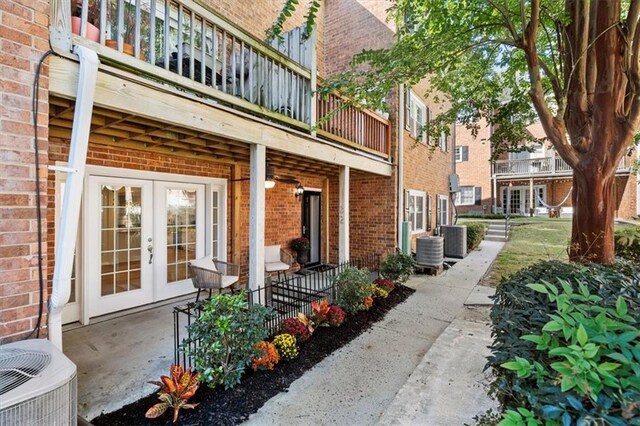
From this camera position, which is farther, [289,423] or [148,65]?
[148,65]

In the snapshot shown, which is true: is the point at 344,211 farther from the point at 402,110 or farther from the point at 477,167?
the point at 477,167

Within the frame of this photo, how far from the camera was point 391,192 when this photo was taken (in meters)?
7.90

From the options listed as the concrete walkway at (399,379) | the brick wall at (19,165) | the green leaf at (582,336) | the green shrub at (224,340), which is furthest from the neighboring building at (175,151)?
the green leaf at (582,336)

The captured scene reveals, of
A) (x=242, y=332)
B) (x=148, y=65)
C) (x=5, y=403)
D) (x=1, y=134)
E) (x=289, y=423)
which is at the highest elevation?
(x=148, y=65)

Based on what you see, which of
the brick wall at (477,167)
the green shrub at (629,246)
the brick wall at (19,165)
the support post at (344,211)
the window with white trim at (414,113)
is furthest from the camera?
the brick wall at (477,167)

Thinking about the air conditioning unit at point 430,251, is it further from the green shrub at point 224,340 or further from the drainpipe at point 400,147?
the green shrub at point 224,340

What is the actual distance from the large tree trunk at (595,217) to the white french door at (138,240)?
240 inches

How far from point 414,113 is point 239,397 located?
8.62m

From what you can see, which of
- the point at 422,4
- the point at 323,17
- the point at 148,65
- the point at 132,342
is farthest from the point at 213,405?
the point at 323,17

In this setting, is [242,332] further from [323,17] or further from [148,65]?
[323,17]

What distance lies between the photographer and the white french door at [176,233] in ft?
18.2

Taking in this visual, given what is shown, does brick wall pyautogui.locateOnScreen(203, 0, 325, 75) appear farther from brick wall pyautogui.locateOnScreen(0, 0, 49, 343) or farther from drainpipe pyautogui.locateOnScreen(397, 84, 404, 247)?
brick wall pyautogui.locateOnScreen(0, 0, 49, 343)

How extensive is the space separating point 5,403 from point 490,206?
2362 centimetres

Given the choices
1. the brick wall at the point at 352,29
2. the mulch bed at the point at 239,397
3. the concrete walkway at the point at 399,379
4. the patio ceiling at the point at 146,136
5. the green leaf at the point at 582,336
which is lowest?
the concrete walkway at the point at 399,379
